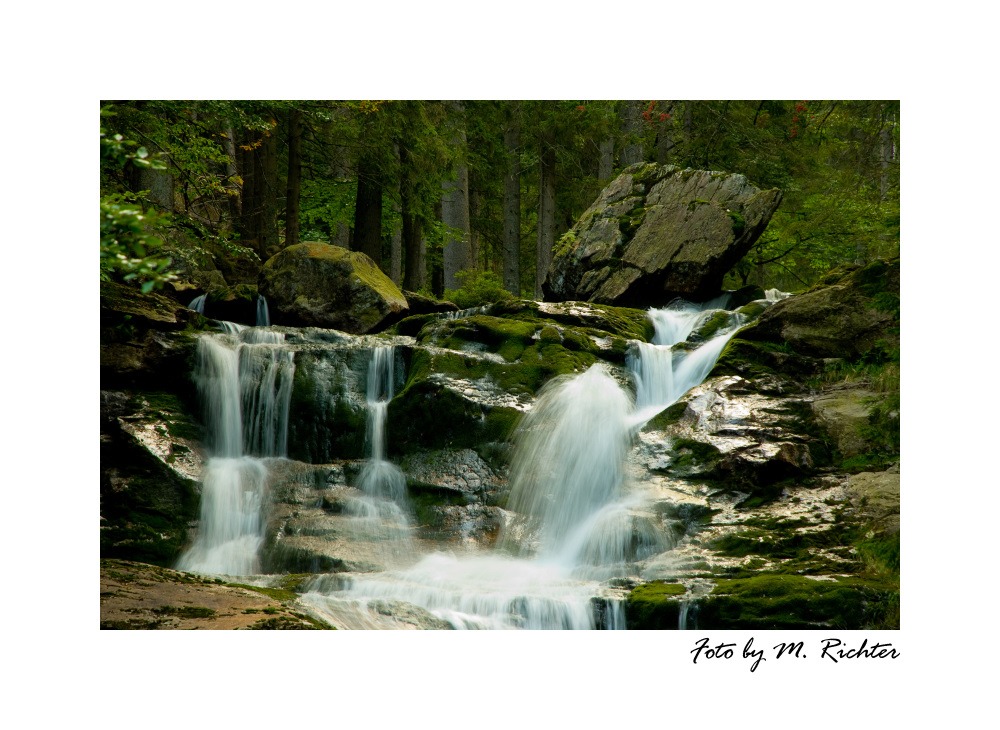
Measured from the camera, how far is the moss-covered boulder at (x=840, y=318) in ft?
25.2

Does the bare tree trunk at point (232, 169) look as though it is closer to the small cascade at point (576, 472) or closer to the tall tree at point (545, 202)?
the tall tree at point (545, 202)

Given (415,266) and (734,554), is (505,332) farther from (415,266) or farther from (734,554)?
(415,266)

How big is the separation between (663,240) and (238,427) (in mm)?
7958

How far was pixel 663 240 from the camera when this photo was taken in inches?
500

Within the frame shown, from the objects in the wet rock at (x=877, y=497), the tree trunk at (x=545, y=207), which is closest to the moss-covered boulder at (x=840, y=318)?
the wet rock at (x=877, y=497)

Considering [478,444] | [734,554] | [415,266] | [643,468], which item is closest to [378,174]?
[415,266]

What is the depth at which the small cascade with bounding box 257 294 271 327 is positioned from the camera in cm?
1167

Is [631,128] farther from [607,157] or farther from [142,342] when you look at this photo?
[142,342]

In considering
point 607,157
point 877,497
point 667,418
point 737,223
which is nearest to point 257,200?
point 607,157

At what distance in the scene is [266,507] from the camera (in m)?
7.46

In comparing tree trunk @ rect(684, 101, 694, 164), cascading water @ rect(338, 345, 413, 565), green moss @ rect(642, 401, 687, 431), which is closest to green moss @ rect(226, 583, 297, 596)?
cascading water @ rect(338, 345, 413, 565)

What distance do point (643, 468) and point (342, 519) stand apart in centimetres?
311

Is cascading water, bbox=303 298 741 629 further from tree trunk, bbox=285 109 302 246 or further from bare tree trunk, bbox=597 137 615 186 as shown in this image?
bare tree trunk, bbox=597 137 615 186

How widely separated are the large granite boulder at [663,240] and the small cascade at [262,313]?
534cm
